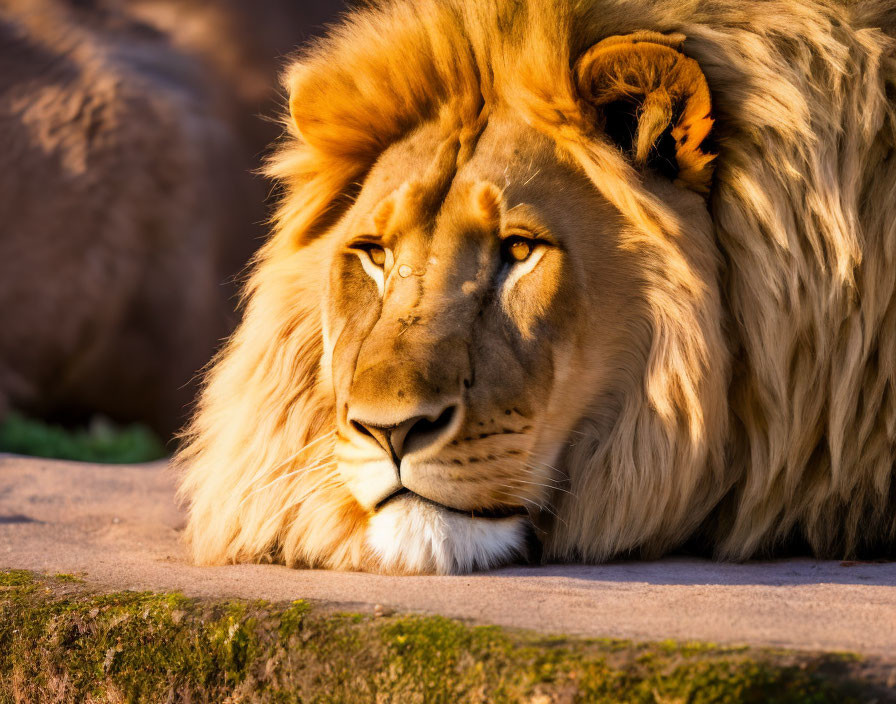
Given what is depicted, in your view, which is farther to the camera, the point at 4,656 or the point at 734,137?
the point at 734,137

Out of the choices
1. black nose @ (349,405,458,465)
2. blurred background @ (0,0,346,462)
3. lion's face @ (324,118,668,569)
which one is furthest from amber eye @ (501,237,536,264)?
blurred background @ (0,0,346,462)

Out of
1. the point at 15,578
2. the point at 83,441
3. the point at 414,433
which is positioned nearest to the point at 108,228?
the point at 83,441

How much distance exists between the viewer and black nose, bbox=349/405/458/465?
7.43ft

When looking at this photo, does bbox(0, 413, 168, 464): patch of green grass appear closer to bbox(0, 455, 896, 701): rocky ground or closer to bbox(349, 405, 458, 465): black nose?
bbox(0, 455, 896, 701): rocky ground

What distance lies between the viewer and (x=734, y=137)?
2.62m

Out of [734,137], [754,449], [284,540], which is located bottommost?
[284,540]

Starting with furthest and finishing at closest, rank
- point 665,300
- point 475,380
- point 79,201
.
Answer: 1. point 79,201
2. point 665,300
3. point 475,380

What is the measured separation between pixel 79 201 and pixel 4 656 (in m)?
5.18

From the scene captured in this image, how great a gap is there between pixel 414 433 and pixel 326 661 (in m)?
0.59

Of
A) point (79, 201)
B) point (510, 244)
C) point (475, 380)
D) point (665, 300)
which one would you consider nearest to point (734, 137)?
point (665, 300)

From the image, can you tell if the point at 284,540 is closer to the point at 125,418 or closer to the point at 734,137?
the point at 734,137

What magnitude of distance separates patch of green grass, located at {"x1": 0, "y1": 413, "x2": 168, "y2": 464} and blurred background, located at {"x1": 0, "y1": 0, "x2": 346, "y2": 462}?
13mm

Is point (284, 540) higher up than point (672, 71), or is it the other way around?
point (672, 71)

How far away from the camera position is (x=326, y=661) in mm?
1813
